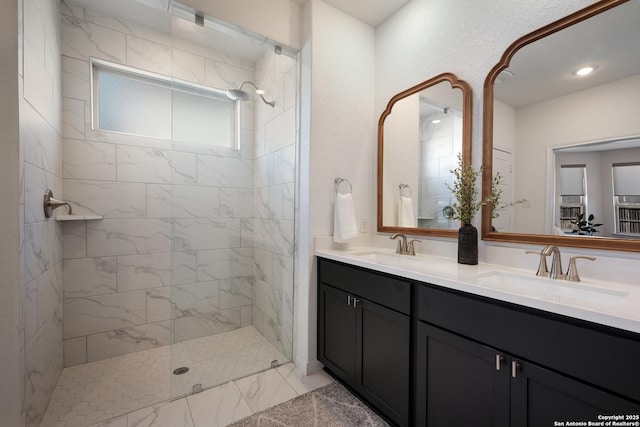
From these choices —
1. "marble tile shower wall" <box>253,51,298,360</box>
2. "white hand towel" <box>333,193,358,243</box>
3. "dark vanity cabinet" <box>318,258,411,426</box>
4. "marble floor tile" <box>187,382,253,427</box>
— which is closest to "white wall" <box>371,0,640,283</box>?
"white hand towel" <box>333,193,358,243</box>

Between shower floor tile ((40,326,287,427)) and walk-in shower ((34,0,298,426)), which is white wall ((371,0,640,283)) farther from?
shower floor tile ((40,326,287,427))

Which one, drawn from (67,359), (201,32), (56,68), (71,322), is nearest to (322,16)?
(201,32)

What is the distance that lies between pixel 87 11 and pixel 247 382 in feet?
9.78

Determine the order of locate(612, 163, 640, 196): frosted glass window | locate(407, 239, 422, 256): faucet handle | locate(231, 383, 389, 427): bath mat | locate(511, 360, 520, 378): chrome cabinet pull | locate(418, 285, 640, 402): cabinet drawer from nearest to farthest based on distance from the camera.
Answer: locate(418, 285, 640, 402): cabinet drawer
locate(511, 360, 520, 378): chrome cabinet pull
locate(612, 163, 640, 196): frosted glass window
locate(231, 383, 389, 427): bath mat
locate(407, 239, 422, 256): faucet handle

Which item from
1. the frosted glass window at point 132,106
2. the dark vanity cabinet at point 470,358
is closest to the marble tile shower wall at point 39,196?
the frosted glass window at point 132,106

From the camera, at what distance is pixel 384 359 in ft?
4.83

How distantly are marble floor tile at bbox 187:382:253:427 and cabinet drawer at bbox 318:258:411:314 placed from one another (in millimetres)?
897

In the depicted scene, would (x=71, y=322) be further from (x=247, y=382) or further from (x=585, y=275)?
(x=585, y=275)

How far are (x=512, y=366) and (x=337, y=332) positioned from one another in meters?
1.04

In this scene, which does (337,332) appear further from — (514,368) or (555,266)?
(555,266)

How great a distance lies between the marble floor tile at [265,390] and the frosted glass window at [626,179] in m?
2.02

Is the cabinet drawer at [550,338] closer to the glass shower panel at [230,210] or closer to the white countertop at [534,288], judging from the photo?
the white countertop at [534,288]

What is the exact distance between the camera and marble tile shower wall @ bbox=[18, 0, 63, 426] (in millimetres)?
1332

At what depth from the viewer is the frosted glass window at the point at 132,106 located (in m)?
2.22
